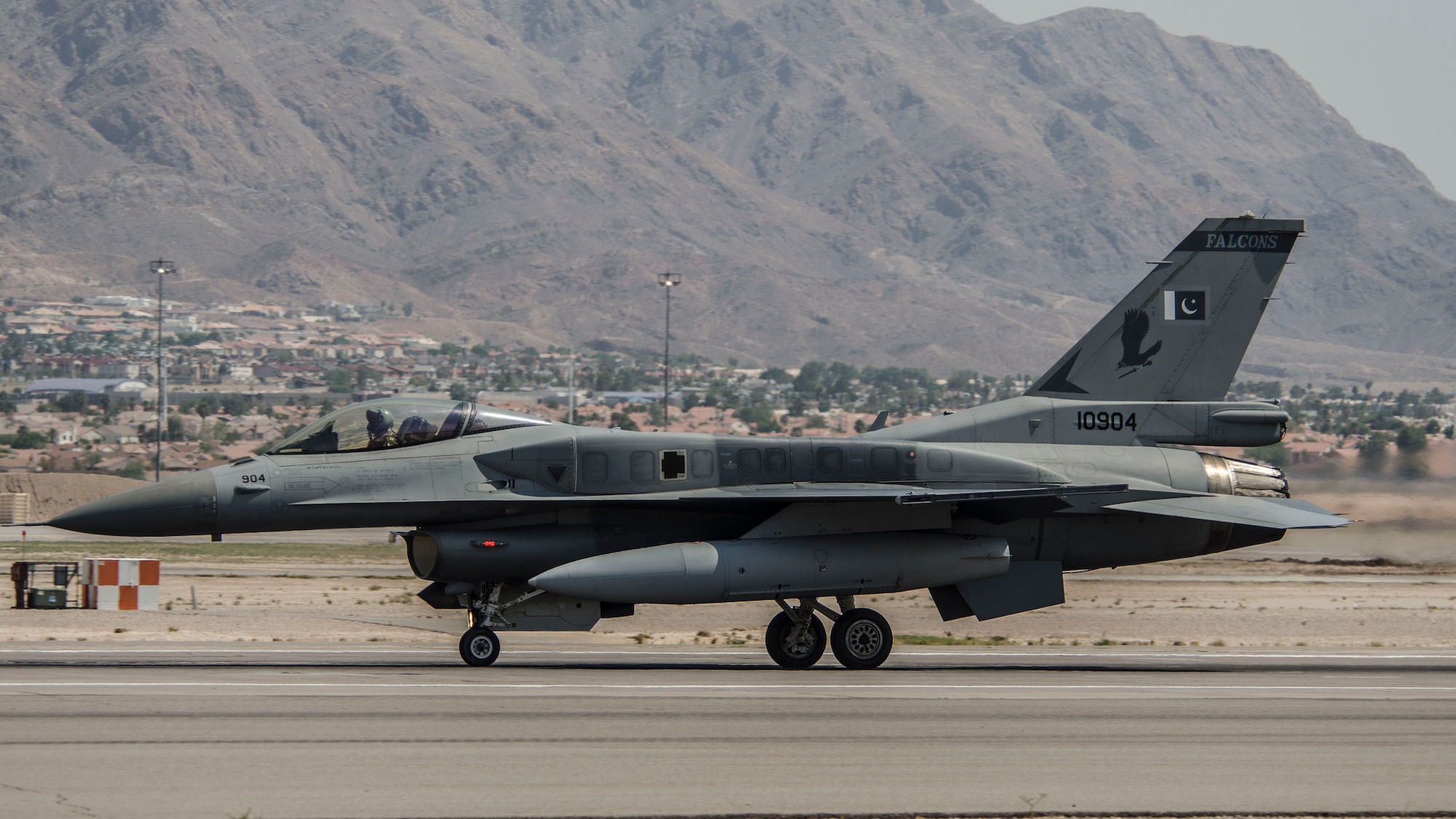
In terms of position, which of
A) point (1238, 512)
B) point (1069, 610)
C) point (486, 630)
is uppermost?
point (1238, 512)

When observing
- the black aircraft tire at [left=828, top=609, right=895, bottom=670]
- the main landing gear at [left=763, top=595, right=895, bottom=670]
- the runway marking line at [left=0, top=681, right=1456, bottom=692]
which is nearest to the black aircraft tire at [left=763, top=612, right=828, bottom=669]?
the main landing gear at [left=763, top=595, right=895, bottom=670]

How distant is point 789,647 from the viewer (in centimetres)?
1920

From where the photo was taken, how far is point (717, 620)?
2733 cm

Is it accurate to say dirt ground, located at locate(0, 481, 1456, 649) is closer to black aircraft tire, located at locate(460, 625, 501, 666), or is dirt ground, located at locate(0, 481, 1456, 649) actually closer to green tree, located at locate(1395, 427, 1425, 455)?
green tree, located at locate(1395, 427, 1425, 455)

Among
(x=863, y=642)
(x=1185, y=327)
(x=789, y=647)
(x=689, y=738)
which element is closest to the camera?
(x=689, y=738)

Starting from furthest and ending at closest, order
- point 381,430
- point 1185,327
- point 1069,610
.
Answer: point 1069,610 → point 1185,327 → point 381,430

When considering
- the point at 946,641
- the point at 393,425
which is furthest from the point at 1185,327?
the point at 393,425

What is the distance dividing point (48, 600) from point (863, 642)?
13615 mm

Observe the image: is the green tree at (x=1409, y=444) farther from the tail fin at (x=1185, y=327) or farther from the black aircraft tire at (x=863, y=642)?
the black aircraft tire at (x=863, y=642)

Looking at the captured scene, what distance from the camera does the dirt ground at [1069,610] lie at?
23.7 metres

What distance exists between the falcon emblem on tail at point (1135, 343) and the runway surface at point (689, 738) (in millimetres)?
4441

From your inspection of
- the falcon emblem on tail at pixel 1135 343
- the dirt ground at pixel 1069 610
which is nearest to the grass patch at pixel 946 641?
the dirt ground at pixel 1069 610

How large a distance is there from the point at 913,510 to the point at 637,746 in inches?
274

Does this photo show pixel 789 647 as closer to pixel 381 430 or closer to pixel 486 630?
pixel 486 630
